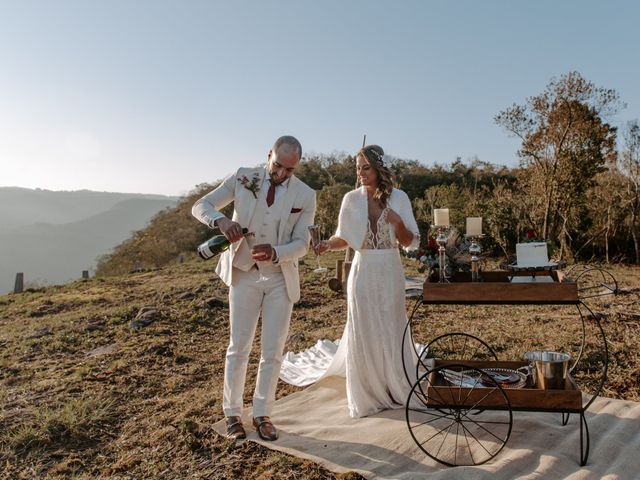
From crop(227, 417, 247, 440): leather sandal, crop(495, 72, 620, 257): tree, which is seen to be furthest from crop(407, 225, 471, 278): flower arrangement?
crop(495, 72, 620, 257): tree

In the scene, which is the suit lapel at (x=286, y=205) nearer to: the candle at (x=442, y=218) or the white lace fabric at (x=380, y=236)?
the white lace fabric at (x=380, y=236)

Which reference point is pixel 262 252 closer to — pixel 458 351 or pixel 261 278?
pixel 261 278

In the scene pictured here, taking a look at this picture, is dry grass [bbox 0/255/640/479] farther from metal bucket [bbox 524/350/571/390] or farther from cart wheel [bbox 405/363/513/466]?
metal bucket [bbox 524/350/571/390]

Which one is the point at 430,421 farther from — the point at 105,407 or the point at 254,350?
the point at 254,350

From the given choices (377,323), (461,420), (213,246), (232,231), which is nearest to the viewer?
(461,420)

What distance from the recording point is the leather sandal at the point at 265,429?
3553 millimetres

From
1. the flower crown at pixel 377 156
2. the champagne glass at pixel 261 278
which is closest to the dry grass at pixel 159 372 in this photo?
the champagne glass at pixel 261 278

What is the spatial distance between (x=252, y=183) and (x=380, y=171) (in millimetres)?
903

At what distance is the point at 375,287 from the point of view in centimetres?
380

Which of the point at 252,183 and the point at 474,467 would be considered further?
the point at 252,183

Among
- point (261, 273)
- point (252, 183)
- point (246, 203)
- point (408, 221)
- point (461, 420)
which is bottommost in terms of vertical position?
point (461, 420)

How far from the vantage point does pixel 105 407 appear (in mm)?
4758

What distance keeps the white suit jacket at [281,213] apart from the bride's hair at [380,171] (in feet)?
1.54

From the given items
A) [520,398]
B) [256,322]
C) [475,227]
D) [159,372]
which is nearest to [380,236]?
[475,227]
